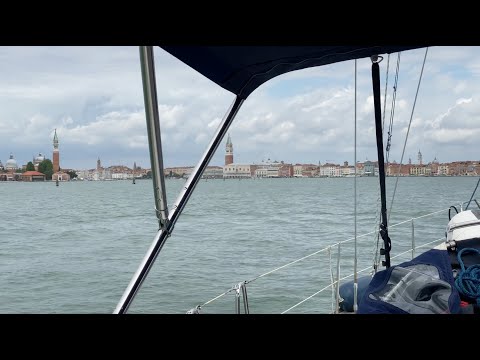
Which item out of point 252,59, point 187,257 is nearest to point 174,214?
point 252,59

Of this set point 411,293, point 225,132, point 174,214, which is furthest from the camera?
point 225,132

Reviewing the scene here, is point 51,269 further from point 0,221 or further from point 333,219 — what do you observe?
point 0,221

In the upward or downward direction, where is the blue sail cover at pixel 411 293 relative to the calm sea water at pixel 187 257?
upward

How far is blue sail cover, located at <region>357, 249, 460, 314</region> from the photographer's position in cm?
222

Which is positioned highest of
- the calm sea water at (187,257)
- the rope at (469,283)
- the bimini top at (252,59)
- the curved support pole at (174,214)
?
the bimini top at (252,59)

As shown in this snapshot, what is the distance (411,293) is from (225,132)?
1.13 m

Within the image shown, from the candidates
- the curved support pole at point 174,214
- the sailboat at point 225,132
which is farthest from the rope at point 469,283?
the curved support pole at point 174,214

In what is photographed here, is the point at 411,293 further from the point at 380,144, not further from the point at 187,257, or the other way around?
the point at 187,257

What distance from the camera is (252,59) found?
261cm

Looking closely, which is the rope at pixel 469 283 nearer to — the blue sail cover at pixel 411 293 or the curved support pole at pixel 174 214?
the blue sail cover at pixel 411 293

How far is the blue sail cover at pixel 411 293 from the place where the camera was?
222 centimetres

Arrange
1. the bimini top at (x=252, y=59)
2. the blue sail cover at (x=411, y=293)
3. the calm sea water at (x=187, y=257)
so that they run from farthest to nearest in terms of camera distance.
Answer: the calm sea water at (x=187, y=257), the bimini top at (x=252, y=59), the blue sail cover at (x=411, y=293)

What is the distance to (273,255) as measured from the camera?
16.5 metres
